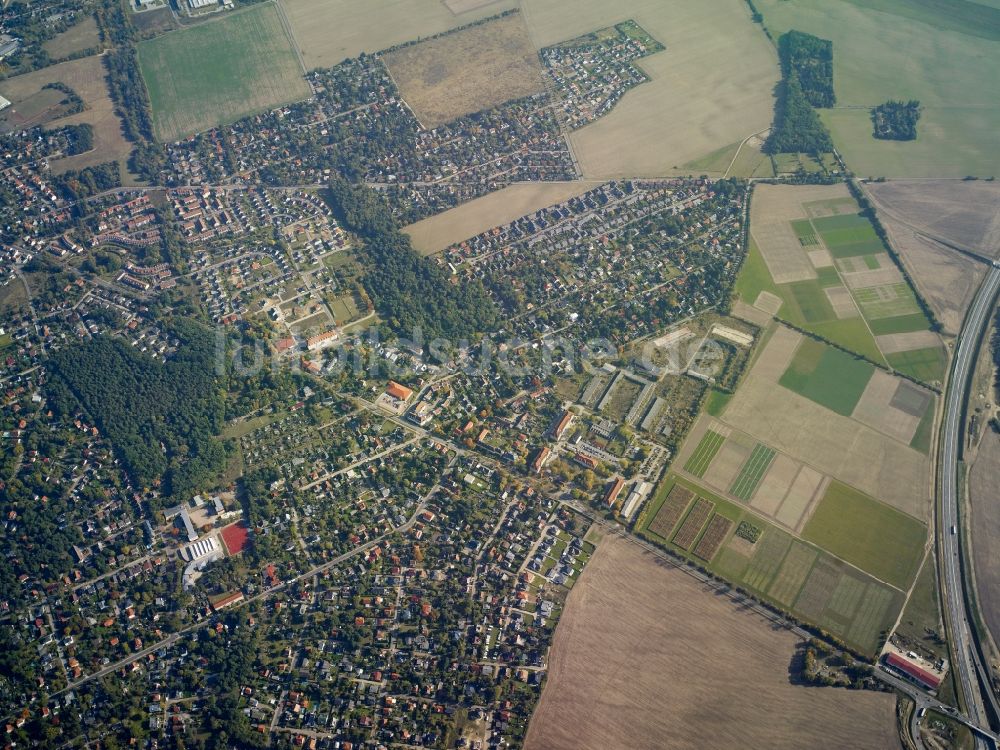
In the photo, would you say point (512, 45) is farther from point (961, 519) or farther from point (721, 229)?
point (961, 519)

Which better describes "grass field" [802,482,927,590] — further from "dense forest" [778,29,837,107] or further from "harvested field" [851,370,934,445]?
"dense forest" [778,29,837,107]

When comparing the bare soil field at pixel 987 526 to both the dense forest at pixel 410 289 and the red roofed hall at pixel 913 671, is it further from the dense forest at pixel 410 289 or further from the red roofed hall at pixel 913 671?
the dense forest at pixel 410 289

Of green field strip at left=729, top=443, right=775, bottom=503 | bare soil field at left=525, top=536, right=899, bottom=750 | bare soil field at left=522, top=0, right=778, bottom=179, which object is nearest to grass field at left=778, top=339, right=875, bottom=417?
green field strip at left=729, top=443, right=775, bottom=503

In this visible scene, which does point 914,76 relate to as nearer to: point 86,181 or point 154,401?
point 154,401

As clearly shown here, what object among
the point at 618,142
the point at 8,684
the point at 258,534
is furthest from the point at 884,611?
the point at 8,684

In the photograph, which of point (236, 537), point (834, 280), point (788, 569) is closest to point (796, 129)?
point (834, 280)
